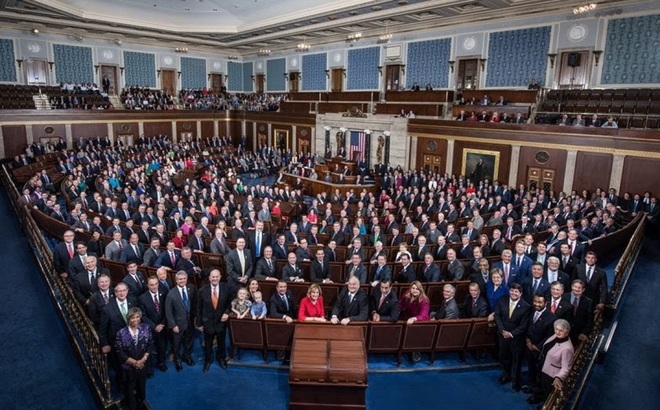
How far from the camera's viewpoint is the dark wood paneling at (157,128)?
27.4m

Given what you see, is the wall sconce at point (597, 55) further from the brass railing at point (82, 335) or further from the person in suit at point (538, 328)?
the brass railing at point (82, 335)

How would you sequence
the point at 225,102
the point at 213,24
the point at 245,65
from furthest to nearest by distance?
the point at 245,65 → the point at 225,102 → the point at 213,24

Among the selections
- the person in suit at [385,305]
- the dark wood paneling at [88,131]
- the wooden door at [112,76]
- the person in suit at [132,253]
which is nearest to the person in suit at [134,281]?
the person in suit at [132,253]

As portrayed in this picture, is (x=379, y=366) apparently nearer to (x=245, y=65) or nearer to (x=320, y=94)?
(x=320, y=94)

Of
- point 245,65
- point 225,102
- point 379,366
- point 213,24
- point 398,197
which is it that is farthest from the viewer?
point 245,65

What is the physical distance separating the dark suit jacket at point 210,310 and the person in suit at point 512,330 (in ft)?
11.8

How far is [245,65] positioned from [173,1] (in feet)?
37.4

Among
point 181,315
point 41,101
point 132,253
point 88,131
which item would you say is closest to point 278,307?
point 181,315

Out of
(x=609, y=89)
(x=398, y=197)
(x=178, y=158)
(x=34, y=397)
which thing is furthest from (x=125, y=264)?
(x=609, y=89)

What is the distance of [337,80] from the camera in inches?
1144

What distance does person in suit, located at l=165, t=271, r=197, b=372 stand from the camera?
5679 millimetres

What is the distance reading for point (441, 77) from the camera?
920 inches

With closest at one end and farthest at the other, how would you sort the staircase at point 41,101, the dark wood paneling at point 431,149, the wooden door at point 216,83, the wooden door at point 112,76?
the dark wood paneling at point 431,149 → the staircase at point 41,101 → the wooden door at point 112,76 → the wooden door at point 216,83

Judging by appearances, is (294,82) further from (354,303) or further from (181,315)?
(181,315)
